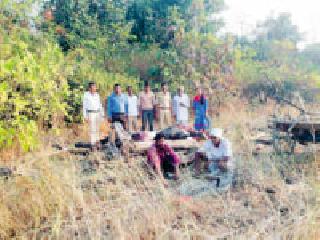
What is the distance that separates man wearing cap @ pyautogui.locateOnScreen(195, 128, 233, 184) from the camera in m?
5.95

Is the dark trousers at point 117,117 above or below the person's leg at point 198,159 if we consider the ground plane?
above

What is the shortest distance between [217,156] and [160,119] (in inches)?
207

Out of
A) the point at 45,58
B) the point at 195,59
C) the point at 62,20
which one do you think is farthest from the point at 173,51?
the point at 45,58

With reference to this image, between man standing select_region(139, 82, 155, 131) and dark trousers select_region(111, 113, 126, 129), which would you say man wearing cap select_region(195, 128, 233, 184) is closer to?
dark trousers select_region(111, 113, 126, 129)

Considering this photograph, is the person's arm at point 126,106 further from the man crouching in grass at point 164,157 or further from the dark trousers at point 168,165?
the dark trousers at point 168,165

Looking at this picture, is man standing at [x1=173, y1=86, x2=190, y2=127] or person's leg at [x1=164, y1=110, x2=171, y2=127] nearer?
man standing at [x1=173, y1=86, x2=190, y2=127]

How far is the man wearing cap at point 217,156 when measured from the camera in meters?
5.95

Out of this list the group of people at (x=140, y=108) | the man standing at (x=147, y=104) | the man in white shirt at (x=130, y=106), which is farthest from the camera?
the man standing at (x=147, y=104)

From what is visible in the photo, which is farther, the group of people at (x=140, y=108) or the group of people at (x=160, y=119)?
the group of people at (x=140, y=108)

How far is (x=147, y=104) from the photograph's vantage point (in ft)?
34.3

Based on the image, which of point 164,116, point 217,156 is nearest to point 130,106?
point 164,116

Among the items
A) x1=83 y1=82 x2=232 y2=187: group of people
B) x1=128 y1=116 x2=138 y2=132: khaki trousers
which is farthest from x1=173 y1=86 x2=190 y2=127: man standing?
x1=128 y1=116 x2=138 y2=132: khaki trousers

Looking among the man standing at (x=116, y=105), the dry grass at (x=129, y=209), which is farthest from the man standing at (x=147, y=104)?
the dry grass at (x=129, y=209)

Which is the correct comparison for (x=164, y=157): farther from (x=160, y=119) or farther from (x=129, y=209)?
(x=160, y=119)
